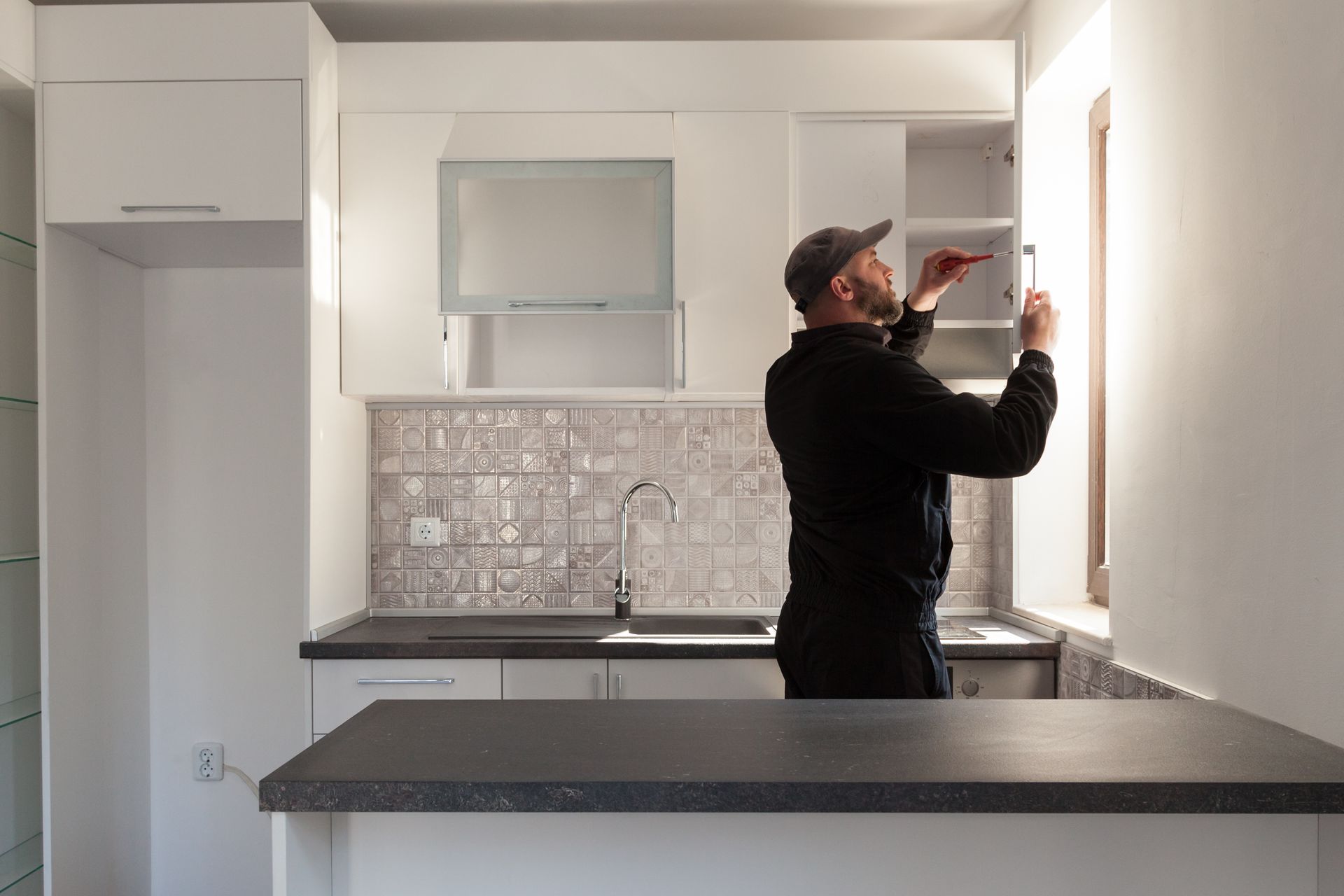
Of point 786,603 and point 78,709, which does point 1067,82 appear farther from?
point 78,709

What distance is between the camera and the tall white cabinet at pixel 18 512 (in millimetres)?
2352

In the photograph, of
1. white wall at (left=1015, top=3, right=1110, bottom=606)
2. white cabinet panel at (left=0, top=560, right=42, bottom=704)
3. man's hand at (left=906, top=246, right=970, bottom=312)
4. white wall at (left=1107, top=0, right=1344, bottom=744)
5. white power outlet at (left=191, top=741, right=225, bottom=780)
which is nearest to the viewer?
white wall at (left=1107, top=0, right=1344, bottom=744)

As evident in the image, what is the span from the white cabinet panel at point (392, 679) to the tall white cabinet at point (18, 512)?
737 millimetres

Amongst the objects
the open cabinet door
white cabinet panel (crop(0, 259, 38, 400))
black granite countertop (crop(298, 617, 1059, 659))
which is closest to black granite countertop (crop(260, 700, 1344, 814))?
black granite countertop (crop(298, 617, 1059, 659))

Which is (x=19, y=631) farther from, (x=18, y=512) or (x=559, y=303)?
(x=559, y=303)

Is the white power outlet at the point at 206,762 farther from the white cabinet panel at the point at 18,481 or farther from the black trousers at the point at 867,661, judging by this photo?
the black trousers at the point at 867,661

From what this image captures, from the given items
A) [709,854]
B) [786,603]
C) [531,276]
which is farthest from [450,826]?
[531,276]

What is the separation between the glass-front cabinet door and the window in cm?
119

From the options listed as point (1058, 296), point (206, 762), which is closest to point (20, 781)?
Result: point (206, 762)

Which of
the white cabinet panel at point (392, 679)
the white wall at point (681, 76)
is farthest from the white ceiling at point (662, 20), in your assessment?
the white cabinet panel at point (392, 679)

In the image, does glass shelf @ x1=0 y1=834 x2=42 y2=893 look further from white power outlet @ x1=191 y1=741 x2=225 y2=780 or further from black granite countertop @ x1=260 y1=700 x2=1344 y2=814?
black granite countertop @ x1=260 y1=700 x2=1344 y2=814

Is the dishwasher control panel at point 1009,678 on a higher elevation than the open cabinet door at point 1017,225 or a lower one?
lower

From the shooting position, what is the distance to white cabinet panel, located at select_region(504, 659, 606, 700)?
2.36m

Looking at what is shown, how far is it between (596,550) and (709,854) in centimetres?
183
